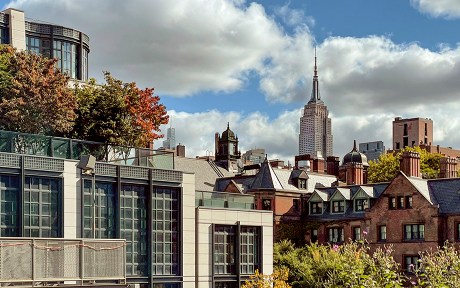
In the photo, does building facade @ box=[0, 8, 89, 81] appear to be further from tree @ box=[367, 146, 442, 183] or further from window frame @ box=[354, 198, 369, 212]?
tree @ box=[367, 146, 442, 183]

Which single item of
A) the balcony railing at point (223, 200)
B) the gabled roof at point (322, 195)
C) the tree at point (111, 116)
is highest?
the tree at point (111, 116)

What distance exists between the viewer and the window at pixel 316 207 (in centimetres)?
8425

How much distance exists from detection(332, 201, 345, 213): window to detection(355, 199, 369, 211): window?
1.59 metres

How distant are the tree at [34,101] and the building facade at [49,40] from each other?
64.9 ft

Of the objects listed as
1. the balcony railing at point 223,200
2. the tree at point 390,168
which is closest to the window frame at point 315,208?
the tree at point 390,168

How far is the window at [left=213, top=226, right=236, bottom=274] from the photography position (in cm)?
4628

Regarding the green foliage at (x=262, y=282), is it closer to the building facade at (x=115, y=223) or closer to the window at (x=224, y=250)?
the building facade at (x=115, y=223)

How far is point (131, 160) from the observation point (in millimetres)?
42344

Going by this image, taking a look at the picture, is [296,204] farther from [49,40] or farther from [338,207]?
[49,40]

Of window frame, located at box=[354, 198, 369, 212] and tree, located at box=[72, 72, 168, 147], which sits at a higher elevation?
tree, located at box=[72, 72, 168, 147]

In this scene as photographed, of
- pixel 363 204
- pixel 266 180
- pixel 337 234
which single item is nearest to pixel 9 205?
pixel 266 180

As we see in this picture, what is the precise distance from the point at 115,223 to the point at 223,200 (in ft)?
27.8

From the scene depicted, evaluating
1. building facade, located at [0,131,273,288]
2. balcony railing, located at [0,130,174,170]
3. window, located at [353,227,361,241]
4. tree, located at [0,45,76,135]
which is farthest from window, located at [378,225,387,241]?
tree, located at [0,45,76,135]

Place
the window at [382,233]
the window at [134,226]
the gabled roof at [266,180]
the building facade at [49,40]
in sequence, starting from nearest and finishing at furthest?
the window at [134,226]
the building facade at [49,40]
the window at [382,233]
the gabled roof at [266,180]
